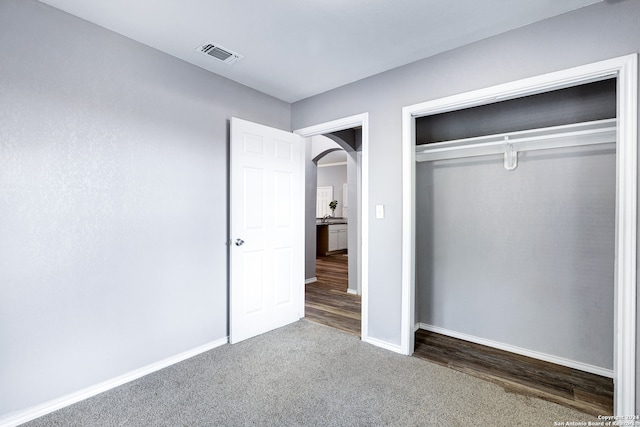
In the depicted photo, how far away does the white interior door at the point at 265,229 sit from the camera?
9.61 ft

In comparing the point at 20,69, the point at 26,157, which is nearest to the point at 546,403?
the point at 26,157

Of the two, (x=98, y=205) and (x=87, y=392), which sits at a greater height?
(x=98, y=205)

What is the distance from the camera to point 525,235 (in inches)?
107

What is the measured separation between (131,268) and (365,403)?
1916 mm

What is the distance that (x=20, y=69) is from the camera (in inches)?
73.7

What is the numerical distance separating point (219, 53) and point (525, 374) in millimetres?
3470

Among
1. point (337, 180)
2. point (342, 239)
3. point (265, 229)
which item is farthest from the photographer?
point (337, 180)

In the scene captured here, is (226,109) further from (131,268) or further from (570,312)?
(570,312)

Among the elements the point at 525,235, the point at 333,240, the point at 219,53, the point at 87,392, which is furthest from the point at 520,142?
the point at 333,240

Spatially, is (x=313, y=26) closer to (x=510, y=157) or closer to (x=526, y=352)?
(x=510, y=157)

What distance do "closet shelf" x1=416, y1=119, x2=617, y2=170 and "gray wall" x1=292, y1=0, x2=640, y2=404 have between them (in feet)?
1.74

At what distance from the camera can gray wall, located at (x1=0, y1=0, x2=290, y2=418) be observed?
1.87 metres

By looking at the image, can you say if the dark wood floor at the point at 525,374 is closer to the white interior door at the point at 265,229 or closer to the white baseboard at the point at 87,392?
the white interior door at the point at 265,229

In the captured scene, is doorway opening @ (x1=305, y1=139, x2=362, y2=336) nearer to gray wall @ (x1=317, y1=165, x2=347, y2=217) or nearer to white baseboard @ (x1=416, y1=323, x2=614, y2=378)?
gray wall @ (x1=317, y1=165, x2=347, y2=217)
